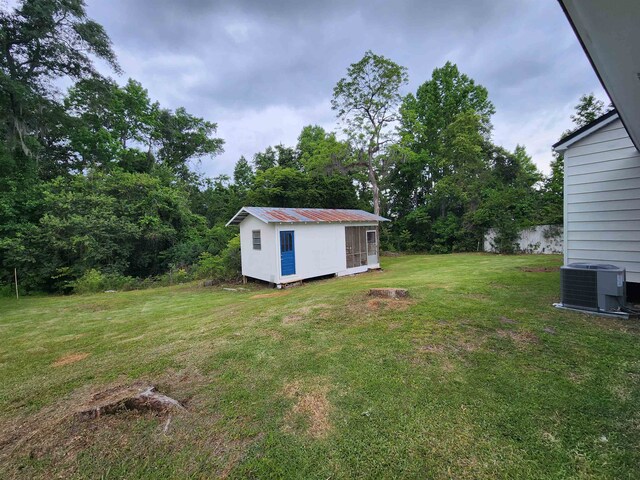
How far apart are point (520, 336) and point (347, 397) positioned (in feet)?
→ 8.37

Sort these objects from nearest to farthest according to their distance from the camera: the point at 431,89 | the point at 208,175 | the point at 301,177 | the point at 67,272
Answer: the point at 67,272 → the point at 301,177 → the point at 431,89 → the point at 208,175

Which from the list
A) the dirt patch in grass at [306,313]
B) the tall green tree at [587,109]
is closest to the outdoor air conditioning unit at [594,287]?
the dirt patch in grass at [306,313]

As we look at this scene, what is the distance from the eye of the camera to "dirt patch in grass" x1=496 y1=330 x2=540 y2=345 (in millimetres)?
3344

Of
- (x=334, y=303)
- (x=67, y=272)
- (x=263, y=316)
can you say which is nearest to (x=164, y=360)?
(x=263, y=316)

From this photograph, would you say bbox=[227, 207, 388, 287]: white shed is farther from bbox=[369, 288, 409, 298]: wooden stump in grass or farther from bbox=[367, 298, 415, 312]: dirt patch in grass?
bbox=[367, 298, 415, 312]: dirt patch in grass

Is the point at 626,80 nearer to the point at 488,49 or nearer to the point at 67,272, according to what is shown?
the point at 488,49

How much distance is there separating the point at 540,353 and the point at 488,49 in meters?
10.1

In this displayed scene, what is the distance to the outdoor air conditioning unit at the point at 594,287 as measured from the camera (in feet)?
13.4

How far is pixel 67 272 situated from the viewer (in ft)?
40.8

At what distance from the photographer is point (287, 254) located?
9.59m

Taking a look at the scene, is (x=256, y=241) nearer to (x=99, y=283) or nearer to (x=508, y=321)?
(x=99, y=283)

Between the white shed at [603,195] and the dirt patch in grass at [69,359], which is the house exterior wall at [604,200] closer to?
the white shed at [603,195]

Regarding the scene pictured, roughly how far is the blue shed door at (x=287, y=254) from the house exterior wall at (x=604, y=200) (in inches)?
284

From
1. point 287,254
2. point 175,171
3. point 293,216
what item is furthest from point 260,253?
point 175,171
